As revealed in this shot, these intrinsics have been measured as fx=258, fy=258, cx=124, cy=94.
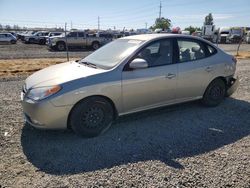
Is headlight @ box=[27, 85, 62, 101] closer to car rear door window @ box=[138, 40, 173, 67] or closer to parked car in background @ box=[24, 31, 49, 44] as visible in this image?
car rear door window @ box=[138, 40, 173, 67]

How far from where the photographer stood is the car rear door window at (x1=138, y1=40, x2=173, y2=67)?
4586mm

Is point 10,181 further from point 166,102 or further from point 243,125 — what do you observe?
point 243,125

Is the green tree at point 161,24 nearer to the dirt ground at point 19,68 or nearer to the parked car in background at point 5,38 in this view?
the parked car in background at point 5,38

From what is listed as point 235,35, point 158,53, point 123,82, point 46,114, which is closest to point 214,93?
point 158,53

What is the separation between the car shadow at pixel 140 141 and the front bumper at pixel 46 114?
0.31 metres

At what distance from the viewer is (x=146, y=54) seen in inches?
181

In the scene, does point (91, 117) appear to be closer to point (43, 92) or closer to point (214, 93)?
point (43, 92)

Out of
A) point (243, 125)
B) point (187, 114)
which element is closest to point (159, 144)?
point (187, 114)

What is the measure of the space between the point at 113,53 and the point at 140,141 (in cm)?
168

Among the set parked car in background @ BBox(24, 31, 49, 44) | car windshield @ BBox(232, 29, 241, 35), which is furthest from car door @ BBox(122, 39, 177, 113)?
car windshield @ BBox(232, 29, 241, 35)

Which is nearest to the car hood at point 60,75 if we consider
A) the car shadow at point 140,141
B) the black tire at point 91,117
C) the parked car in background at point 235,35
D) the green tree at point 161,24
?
the black tire at point 91,117

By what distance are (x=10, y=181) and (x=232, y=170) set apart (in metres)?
2.75

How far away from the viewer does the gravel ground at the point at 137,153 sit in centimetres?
309

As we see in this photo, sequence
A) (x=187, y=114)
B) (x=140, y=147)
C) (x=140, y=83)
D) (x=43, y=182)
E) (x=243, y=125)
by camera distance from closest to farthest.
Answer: (x=43, y=182) → (x=140, y=147) → (x=140, y=83) → (x=243, y=125) → (x=187, y=114)
